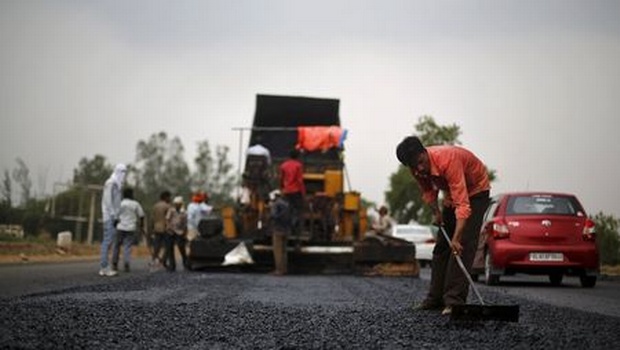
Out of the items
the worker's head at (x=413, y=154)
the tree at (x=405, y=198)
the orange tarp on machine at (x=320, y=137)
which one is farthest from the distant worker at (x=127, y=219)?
the tree at (x=405, y=198)

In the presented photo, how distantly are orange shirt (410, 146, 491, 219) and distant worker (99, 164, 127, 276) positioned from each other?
8.29m

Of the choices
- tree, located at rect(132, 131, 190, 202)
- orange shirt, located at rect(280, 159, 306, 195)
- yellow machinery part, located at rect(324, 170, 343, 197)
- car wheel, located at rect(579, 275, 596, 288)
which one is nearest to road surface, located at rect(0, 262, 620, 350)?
car wheel, located at rect(579, 275, 596, 288)

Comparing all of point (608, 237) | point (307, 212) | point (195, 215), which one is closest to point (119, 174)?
point (307, 212)

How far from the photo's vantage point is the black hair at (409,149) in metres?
7.86

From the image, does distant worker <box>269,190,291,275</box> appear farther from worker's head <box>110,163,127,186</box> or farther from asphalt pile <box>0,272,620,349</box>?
asphalt pile <box>0,272,620,349</box>

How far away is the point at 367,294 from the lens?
37.4 feet

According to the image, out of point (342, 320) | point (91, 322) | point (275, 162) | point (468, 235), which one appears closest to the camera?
point (91, 322)

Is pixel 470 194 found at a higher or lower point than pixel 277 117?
lower

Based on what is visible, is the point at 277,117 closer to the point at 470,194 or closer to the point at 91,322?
the point at 470,194

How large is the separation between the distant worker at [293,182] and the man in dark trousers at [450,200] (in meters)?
8.87

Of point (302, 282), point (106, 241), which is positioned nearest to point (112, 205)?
point (106, 241)

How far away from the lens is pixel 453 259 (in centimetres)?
816

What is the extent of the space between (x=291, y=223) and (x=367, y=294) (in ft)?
21.6

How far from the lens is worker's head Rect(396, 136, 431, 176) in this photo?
310 inches
